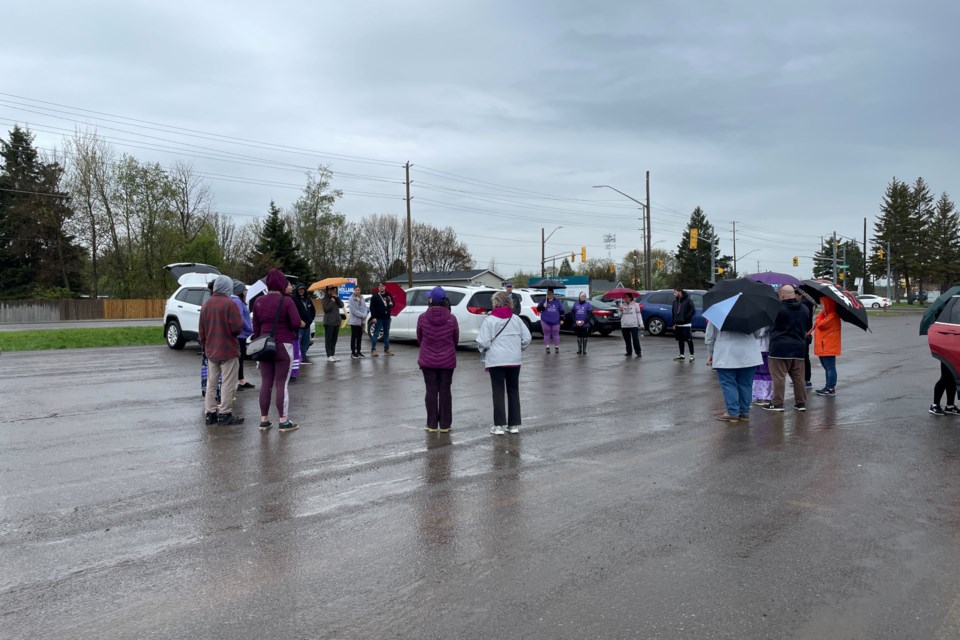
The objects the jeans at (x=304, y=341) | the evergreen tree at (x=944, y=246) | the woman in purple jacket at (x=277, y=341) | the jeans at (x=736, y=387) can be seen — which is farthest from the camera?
the evergreen tree at (x=944, y=246)

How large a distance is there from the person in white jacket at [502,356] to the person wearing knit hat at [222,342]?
9.69ft

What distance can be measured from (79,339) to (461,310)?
1142cm

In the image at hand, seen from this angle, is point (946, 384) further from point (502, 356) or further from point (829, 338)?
point (502, 356)

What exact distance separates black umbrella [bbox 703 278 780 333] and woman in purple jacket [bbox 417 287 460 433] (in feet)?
10.8

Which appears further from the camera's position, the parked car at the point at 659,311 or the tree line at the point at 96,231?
the tree line at the point at 96,231

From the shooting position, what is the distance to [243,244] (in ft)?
235

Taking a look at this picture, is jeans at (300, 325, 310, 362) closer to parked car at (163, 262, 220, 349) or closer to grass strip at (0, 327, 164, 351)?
parked car at (163, 262, 220, 349)

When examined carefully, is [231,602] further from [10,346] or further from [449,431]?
[10,346]

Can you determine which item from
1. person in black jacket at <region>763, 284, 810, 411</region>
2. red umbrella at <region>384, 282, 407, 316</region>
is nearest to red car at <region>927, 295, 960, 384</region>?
person in black jacket at <region>763, 284, 810, 411</region>

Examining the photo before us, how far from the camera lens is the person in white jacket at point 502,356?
323 inches

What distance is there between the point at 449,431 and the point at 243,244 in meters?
68.1

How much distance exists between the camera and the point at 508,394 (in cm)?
823

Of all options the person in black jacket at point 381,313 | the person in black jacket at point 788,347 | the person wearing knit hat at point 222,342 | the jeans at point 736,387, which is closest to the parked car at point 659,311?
the person in black jacket at point 381,313

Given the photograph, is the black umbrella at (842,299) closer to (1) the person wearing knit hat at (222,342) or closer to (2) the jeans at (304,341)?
(1) the person wearing knit hat at (222,342)
